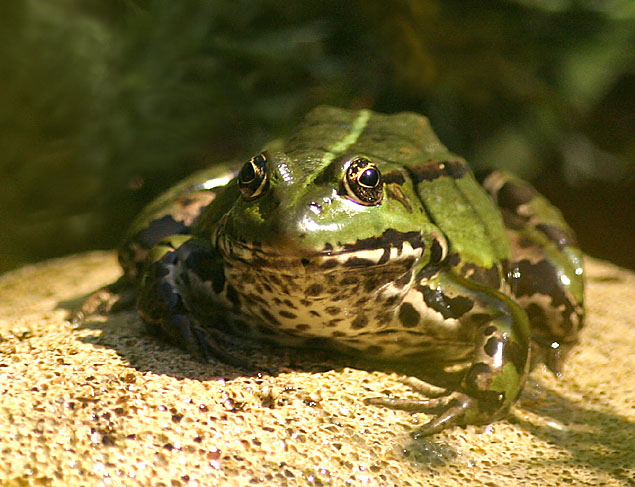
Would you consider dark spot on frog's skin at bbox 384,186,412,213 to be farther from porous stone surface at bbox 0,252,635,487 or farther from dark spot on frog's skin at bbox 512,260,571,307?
dark spot on frog's skin at bbox 512,260,571,307

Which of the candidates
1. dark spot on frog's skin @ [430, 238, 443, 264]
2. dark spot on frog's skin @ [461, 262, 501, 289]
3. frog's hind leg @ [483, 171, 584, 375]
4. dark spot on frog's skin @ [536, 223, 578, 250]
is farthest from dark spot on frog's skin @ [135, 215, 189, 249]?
dark spot on frog's skin @ [536, 223, 578, 250]

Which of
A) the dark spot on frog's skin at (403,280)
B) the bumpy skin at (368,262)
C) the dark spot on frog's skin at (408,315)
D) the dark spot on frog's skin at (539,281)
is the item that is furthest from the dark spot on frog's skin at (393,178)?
the dark spot on frog's skin at (539,281)

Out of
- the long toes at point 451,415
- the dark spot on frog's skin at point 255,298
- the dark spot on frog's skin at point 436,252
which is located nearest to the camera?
the long toes at point 451,415

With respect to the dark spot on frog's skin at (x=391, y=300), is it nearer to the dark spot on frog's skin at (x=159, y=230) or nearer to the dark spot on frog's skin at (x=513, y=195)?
the dark spot on frog's skin at (x=159, y=230)

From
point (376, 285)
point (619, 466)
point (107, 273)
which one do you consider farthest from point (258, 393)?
point (107, 273)

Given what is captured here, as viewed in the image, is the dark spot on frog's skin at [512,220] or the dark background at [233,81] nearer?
the dark spot on frog's skin at [512,220]

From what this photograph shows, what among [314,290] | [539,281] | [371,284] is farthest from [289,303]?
[539,281]

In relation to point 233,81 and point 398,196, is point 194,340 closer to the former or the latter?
point 398,196
